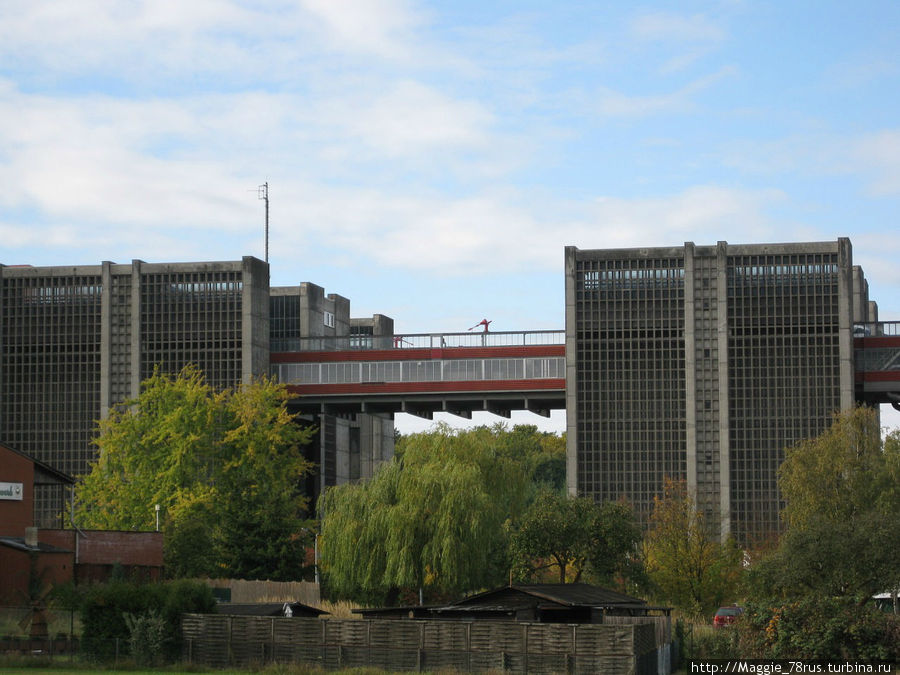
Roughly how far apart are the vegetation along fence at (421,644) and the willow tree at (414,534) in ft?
69.0

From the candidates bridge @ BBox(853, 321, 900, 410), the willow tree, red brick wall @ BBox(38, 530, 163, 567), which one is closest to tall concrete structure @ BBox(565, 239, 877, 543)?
bridge @ BBox(853, 321, 900, 410)

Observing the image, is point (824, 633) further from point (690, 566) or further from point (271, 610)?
point (690, 566)

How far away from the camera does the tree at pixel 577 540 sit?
69250mm

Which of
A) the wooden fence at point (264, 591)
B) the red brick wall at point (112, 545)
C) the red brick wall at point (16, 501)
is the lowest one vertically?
the wooden fence at point (264, 591)

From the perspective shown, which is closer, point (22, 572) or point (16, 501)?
point (22, 572)

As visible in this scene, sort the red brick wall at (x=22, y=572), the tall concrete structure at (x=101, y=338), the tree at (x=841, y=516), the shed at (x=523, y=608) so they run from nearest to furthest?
1. the shed at (x=523, y=608)
2. the tree at (x=841, y=516)
3. the red brick wall at (x=22, y=572)
4. the tall concrete structure at (x=101, y=338)

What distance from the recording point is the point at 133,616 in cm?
4806

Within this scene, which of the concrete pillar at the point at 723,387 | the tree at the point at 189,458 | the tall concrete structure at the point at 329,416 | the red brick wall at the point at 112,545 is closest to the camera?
the red brick wall at the point at 112,545

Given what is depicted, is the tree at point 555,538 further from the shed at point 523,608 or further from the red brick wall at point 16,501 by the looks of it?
the red brick wall at point 16,501

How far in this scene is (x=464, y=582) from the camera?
6894cm

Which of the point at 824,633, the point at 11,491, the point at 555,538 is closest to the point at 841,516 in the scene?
the point at 555,538

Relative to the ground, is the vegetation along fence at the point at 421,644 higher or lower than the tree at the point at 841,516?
lower

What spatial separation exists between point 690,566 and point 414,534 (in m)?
13.8

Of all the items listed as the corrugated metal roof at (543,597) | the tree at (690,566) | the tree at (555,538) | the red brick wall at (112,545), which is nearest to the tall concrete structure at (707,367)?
the tree at (690,566)
